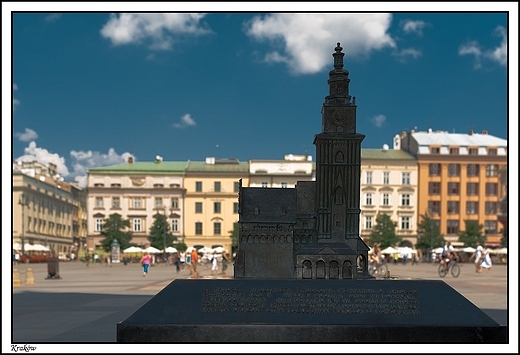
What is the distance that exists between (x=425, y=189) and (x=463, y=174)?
236 inches

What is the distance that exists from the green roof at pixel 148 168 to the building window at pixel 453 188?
41214mm

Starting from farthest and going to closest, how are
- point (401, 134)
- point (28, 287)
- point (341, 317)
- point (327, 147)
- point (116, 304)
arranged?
point (401, 134), point (28, 287), point (116, 304), point (327, 147), point (341, 317)

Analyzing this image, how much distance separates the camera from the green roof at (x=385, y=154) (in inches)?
4190

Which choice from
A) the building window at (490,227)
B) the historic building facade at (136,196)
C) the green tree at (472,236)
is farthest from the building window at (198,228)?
the building window at (490,227)

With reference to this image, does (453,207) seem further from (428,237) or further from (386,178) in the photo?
(428,237)

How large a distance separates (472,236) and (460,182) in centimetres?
1200

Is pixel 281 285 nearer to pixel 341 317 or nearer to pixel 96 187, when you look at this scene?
pixel 341 317

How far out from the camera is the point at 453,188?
4117 inches

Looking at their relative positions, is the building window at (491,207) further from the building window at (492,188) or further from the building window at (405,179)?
the building window at (405,179)

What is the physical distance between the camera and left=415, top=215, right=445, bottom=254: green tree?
94.2 metres

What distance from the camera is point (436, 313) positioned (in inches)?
550

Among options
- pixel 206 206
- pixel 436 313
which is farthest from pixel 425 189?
pixel 436 313

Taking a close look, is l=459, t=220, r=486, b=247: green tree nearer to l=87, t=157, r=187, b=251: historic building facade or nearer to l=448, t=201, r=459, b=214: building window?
l=448, t=201, r=459, b=214: building window

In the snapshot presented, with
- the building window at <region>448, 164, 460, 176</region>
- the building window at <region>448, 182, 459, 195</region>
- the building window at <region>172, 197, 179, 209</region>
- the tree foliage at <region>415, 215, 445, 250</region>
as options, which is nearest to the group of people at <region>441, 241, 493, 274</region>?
the tree foliage at <region>415, 215, 445, 250</region>
